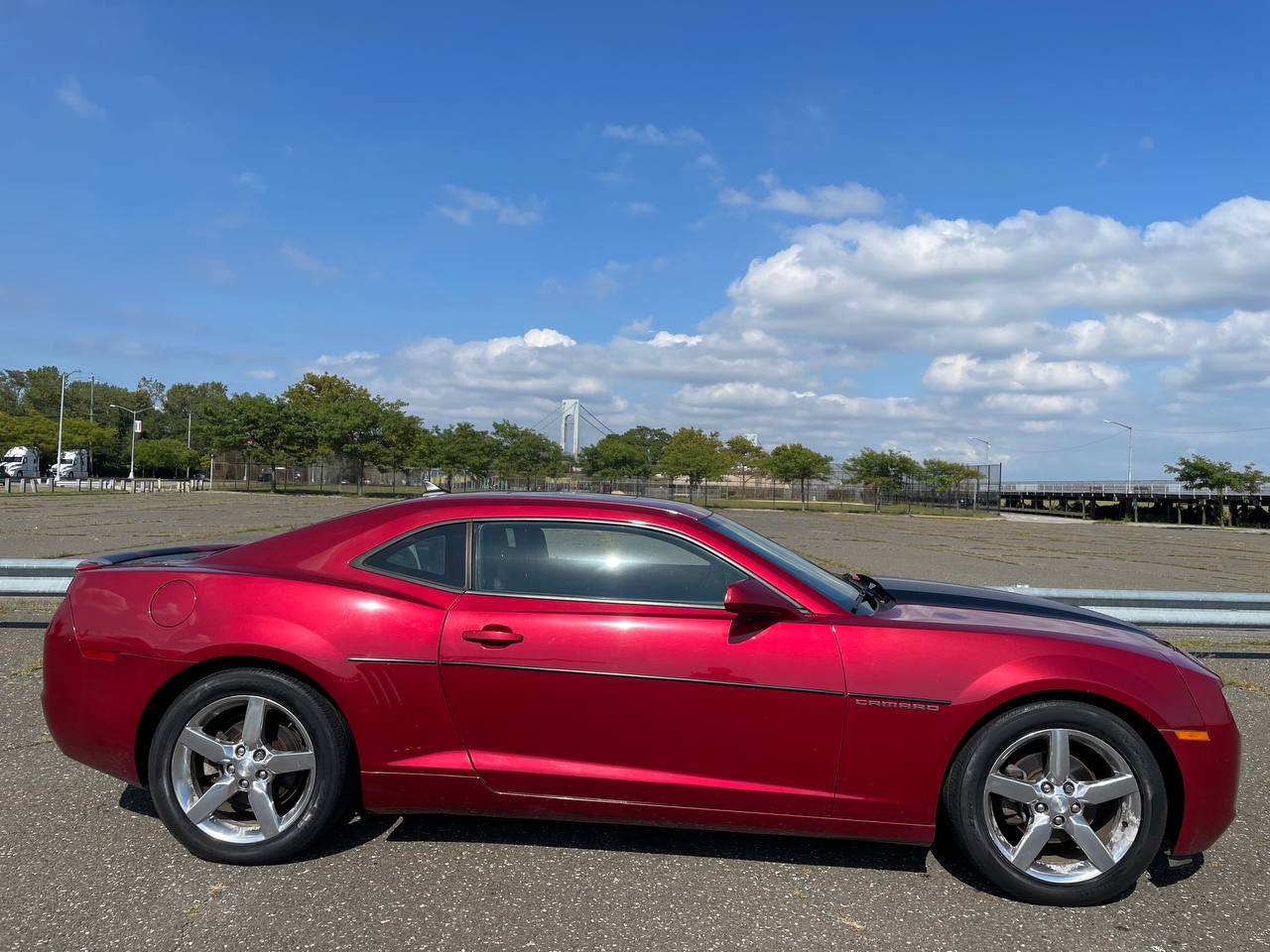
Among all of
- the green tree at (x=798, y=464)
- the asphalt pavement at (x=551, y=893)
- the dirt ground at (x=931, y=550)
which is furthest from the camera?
the green tree at (x=798, y=464)

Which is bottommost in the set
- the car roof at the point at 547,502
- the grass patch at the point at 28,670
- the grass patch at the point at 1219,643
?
the grass patch at the point at 28,670

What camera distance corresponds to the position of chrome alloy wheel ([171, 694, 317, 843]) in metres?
3.27

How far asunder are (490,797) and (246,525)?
1955 cm

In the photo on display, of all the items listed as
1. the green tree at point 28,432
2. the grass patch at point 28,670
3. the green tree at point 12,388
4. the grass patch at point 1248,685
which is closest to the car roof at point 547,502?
the grass patch at point 28,670

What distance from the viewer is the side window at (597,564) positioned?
333cm

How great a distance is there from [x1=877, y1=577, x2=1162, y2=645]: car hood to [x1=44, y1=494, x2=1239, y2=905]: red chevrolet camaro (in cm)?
6

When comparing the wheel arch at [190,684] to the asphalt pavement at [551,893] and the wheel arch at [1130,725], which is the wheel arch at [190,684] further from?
the wheel arch at [1130,725]

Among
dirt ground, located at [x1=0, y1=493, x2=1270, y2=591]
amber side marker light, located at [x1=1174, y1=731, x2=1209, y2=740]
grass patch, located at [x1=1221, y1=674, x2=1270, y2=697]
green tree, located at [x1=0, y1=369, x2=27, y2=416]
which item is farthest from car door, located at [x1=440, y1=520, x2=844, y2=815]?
green tree, located at [x1=0, y1=369, x2=27, y2=416]

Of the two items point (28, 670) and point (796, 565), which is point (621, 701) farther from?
point (28, 670)

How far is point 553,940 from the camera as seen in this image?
2.78 m

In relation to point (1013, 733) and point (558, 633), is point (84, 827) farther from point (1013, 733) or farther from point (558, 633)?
point (1013, 733)

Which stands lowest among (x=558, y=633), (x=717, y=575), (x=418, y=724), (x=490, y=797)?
(x=490, y=797)

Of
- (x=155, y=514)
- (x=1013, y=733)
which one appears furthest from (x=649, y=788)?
(x=155, y=514)

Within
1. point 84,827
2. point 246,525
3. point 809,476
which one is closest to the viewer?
point 84,827
